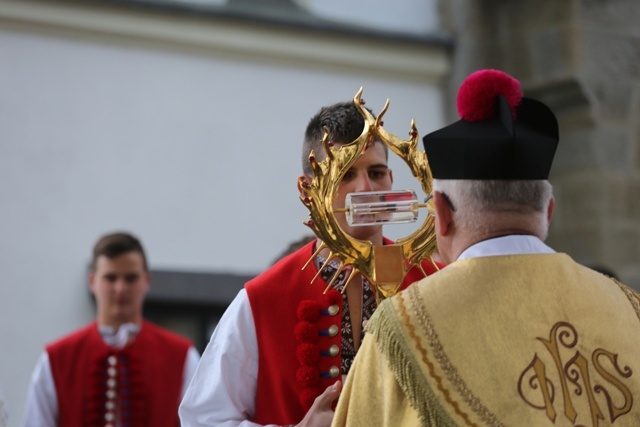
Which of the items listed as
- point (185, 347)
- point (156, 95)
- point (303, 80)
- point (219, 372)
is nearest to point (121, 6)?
point (156, 95)

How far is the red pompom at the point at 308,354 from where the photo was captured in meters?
3.75

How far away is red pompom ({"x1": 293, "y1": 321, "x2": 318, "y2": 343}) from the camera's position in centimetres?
378

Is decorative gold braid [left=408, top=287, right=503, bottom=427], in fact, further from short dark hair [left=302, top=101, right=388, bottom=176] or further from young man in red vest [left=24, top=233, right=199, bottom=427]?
young man in red vest [left=24, top=233, right=199, bottom=427]

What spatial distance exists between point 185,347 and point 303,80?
234 centimetres

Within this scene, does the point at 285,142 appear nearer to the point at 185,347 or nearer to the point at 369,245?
the point at 185,347

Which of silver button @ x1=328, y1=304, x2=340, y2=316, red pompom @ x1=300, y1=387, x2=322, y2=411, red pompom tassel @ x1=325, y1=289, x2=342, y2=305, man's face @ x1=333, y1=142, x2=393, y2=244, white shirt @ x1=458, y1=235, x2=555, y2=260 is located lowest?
red pompom @ x1=300, y1=387, x2=322, y2=411

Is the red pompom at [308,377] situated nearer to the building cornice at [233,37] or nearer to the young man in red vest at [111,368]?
the young man in red vest at [111,368]

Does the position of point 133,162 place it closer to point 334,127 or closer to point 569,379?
point 334,127

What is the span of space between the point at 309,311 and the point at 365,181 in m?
0.39

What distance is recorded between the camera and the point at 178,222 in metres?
8.15

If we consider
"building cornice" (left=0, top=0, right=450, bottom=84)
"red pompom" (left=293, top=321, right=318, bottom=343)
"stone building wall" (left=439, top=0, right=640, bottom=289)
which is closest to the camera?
"red pompom" (left=293, top=321, right=318, bottom=343)

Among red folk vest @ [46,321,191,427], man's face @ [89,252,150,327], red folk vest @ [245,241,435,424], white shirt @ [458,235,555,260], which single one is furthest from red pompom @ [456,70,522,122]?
red folk vest @ [46,321,191,427]

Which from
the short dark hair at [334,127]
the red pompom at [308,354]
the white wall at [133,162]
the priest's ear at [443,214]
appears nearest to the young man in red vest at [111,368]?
the white wall at [133,162]

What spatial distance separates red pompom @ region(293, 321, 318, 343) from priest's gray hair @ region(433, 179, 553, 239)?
845mm
